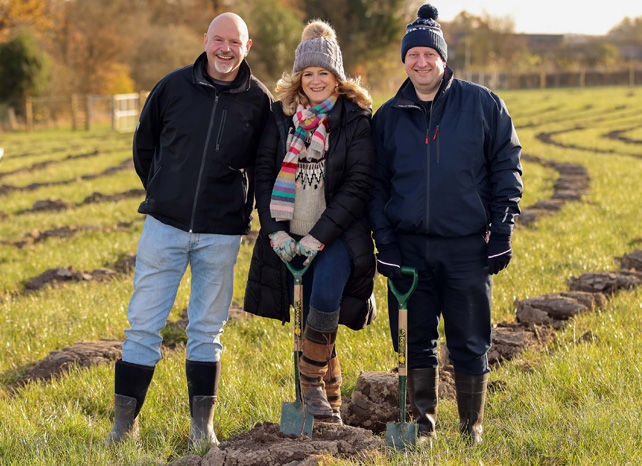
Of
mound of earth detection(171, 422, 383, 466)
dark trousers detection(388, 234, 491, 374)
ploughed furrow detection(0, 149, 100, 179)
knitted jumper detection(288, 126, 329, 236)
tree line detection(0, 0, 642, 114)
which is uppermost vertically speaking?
tree line detection(0, 0, 642, 114)

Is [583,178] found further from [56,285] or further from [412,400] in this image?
[412,400]

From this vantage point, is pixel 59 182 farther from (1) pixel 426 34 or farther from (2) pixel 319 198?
(1) pixel 426 34

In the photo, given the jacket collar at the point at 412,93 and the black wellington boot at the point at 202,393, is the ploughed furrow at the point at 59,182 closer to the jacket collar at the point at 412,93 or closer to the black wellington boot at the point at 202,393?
the black wellington boot at the point at 202,393

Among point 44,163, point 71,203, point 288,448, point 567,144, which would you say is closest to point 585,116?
point 567,144

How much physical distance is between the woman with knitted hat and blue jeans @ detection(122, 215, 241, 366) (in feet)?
0.83

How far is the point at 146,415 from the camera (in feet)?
14.4

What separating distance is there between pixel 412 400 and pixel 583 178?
1251 centimetres

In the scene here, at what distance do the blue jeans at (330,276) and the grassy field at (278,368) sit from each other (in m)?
0.85

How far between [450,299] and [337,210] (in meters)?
0.78

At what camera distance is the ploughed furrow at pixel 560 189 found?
11.5 metres

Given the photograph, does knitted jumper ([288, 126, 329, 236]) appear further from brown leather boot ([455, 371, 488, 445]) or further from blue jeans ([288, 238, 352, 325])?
brown leather boot ([455, 371, 488, 445])

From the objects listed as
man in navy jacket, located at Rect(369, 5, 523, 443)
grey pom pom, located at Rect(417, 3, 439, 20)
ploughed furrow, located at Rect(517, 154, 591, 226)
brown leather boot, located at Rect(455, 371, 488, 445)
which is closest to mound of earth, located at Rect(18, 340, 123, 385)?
man in navy jacket, located at Rect(369, 5, 523, 443)

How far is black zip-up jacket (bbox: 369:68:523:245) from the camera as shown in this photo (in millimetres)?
3801

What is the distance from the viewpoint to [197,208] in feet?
13.3
